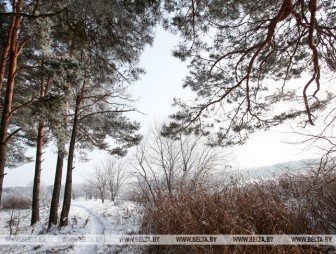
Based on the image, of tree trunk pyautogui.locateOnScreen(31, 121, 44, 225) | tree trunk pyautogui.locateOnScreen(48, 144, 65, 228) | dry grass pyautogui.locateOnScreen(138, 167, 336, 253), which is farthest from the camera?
tree trunk pyautogui.locateOnScreen(31, 121, 44, 225)

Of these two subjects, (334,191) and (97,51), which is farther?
(97,51)

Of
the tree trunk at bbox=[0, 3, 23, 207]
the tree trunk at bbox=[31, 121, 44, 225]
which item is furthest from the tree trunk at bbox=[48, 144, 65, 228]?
the tree trunk at bbox=[0, 3, 23, 207]

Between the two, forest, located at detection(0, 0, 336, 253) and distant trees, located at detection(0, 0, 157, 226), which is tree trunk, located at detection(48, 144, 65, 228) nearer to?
distant trees, located at detection(0, 0, 157, 226)

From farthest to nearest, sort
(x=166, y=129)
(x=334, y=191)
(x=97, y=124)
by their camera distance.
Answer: (x=97, y=124) < (x=166, y=129) < (x=334, y=191)

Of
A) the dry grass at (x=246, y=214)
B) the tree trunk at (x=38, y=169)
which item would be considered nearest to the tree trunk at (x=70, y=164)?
the tree trunk at (x=38, y=169)

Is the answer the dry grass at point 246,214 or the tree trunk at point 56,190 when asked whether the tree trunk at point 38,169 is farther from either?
the dry grass at point 246,214

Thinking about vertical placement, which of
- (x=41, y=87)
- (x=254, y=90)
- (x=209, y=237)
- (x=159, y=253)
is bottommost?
(x=159, y=253)

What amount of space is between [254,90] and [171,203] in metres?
3.36

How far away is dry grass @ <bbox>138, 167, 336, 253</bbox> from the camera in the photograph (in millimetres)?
2961

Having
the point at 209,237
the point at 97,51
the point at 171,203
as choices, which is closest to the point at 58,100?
the point at 97,51

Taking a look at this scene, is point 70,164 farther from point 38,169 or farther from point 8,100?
point 8,100

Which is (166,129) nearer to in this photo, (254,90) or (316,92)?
(254,90)

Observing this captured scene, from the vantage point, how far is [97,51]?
3818mm

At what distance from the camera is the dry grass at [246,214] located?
2.96 metres
